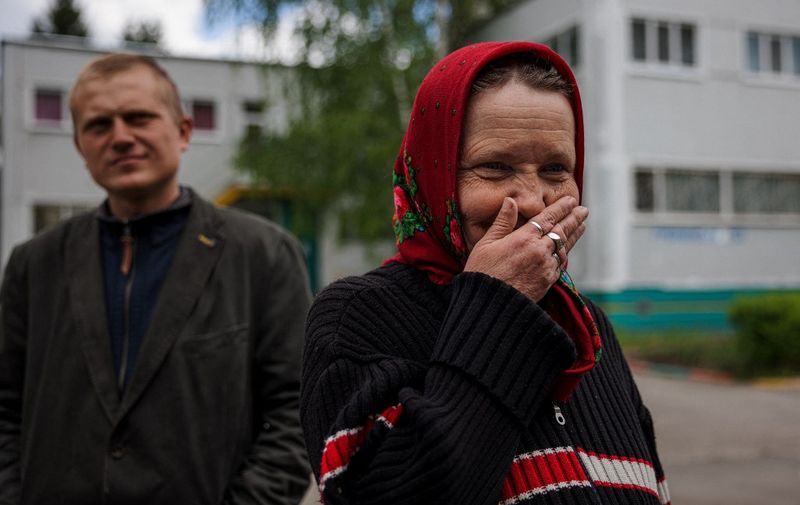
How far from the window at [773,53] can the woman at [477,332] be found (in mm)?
20405

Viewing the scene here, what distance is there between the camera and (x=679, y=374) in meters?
13.4

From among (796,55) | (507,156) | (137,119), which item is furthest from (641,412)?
(796,55)

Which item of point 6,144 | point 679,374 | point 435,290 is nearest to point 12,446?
point 435,290

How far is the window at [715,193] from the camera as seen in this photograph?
62.5 feet

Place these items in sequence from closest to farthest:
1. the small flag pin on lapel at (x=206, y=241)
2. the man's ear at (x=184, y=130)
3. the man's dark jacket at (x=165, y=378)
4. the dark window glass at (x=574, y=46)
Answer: the man's dark jacket at (x=165, y=378) < the small flag pin on lapel at (x=206, y=241) < the man's ear at (x=184, y=130) < the dark window glass at (x=574, y=46)

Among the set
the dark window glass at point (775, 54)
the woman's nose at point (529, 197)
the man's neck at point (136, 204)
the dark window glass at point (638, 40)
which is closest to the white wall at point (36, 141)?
the dark window glass at point (638, 40)

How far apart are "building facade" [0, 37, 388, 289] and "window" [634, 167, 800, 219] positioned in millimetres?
8804

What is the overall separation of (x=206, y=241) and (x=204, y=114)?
2545 centimetres

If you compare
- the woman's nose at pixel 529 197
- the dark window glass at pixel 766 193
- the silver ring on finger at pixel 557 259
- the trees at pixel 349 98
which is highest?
the trees at pixel 349 98

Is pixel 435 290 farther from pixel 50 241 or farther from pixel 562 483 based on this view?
pixel 50 241

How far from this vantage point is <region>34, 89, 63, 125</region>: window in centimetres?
2536

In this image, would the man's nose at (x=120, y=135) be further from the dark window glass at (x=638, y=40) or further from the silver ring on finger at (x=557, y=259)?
the dark window glass at (x=638, y=40)

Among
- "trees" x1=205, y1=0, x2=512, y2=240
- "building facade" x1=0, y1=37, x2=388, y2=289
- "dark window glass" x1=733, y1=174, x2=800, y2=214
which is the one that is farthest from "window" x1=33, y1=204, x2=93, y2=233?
"dark window glass" x1=733, y1=174, x2=800, y2=214

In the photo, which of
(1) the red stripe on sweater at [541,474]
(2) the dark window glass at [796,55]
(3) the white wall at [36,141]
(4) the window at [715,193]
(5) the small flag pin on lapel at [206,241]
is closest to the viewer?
(1) the red stripe on sweater at [541,474]
